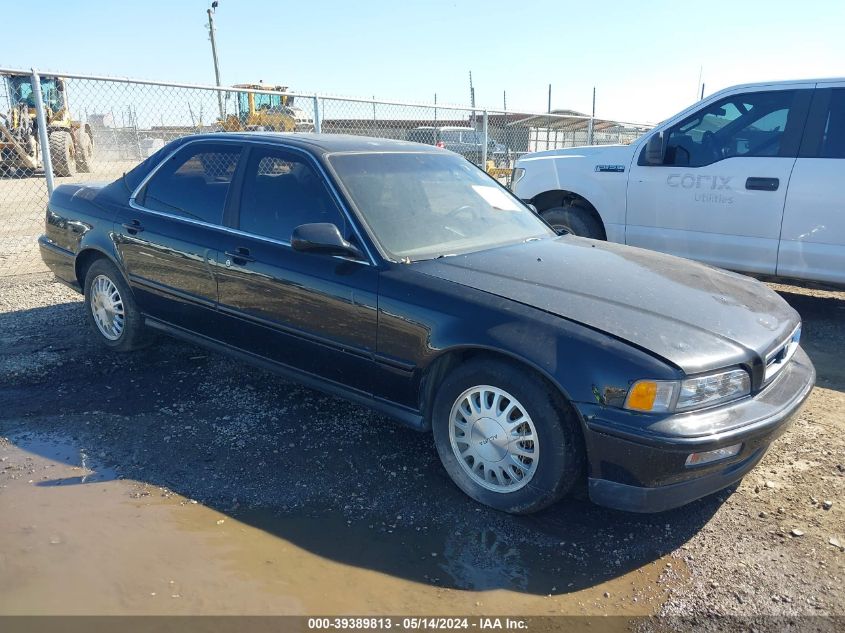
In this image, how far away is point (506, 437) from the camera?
2863 millimetres

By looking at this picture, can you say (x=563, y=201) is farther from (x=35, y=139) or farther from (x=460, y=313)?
(x=35, y=139)

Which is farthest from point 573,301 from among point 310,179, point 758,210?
point 758,210

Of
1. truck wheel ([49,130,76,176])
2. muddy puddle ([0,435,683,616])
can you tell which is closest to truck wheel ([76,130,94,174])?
truck wheel ([49,130,76,176])

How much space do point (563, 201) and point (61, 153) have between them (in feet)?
48.1

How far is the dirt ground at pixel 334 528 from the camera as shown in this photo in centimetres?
246

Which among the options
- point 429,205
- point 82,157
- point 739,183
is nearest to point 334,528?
point 429,205

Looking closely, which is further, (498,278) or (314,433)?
(314,433)

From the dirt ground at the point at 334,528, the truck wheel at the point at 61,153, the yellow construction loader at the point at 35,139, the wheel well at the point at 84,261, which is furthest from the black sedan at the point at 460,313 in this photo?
the yellow construction loader at the point at 35,139

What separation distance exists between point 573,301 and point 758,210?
3.58 metres

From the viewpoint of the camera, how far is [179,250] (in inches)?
163

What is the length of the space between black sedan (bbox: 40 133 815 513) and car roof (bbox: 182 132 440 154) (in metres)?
0.02

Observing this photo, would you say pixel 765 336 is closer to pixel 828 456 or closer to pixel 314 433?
pixel 828 456

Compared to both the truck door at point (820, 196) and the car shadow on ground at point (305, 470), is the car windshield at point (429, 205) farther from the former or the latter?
the truck door at point (820, 196)

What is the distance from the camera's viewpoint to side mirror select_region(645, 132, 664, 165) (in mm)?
6023
